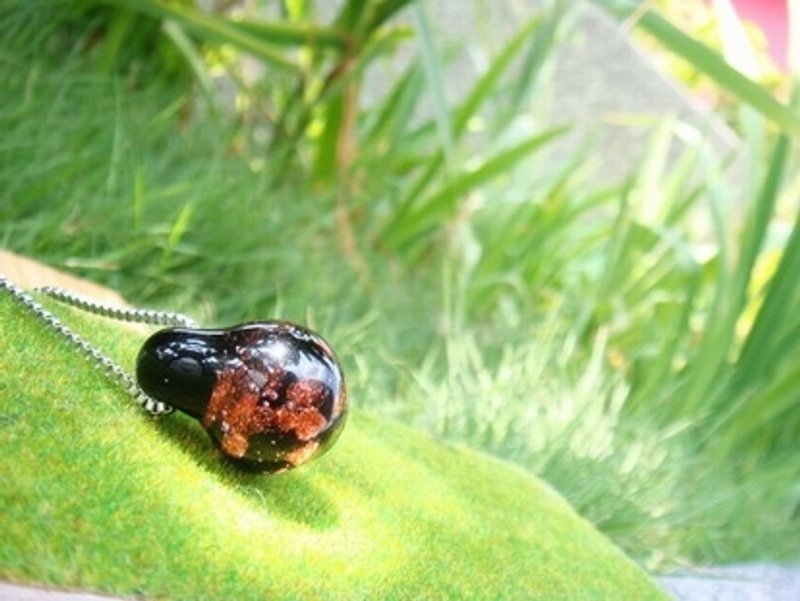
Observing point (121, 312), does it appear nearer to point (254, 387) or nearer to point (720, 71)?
point (254, 387)

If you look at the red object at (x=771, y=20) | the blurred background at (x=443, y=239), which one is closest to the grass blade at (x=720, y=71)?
the blurred background at (x=443, y=239)

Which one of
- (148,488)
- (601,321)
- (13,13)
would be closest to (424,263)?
(601,321)

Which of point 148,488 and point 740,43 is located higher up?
point 740,43

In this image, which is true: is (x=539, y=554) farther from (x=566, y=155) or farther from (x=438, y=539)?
(x=566, y=155)

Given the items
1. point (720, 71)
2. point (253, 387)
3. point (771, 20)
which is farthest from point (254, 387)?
point (771, 20)

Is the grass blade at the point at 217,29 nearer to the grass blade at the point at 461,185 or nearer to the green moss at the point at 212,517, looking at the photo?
the grass blade at the point at 461,185

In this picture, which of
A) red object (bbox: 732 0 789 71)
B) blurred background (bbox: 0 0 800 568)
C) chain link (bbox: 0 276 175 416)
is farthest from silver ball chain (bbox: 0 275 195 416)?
red object (bbox: 732 0 789 71)

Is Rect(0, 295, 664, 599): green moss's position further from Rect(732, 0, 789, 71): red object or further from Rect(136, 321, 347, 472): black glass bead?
A: Rect(732, 0, 789, 71): red object
